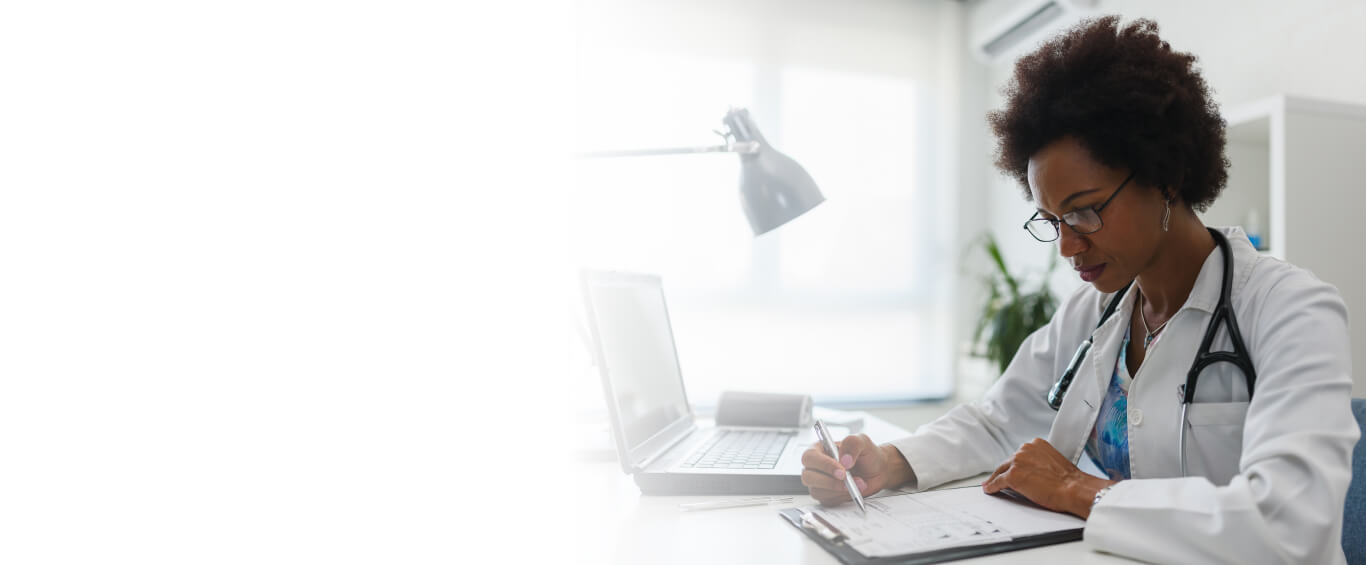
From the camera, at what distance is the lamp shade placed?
4.21ft

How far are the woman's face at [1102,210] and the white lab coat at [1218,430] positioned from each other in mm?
93

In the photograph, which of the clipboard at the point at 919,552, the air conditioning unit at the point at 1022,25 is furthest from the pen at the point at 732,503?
the air conditioning unit at the point at 1022,25

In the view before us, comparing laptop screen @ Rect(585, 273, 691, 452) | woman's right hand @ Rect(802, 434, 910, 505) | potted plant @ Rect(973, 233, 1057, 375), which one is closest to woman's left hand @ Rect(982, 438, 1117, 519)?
woman's right hand @ Rect(802, 434, 910, 505)

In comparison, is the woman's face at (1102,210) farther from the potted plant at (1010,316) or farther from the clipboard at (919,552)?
the potted plant at (1010,316)

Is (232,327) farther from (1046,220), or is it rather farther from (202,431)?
(1046,220)

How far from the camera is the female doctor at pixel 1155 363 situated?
2.38 feet

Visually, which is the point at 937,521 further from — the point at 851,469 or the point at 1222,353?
the point at 1222,353

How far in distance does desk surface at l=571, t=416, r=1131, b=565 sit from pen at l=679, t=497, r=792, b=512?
1 cm

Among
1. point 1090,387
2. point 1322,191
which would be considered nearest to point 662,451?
point 1090,387

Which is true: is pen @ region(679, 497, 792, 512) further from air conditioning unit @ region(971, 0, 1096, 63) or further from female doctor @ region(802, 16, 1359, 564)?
air conditioning unit @ region(971, 0, 1096, 63)

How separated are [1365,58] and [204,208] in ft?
8.68

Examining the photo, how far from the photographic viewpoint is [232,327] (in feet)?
4.25

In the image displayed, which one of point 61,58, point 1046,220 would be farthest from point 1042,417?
point 61,58

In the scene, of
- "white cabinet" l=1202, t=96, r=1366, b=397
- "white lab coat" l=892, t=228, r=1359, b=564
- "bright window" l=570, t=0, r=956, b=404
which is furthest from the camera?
"bright window" l=570, t=0, r=956, b=404
